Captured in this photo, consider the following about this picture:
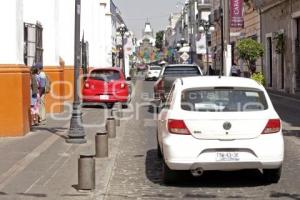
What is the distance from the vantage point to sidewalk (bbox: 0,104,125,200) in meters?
8.46

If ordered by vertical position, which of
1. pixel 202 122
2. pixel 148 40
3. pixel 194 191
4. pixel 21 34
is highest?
pixel 148 40

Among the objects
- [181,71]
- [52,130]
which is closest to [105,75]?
[181,71]

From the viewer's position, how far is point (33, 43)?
19.5m

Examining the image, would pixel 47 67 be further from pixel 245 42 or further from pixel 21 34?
pixel 245 42

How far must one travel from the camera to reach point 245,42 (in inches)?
1367

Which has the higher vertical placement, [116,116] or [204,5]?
[204,5]

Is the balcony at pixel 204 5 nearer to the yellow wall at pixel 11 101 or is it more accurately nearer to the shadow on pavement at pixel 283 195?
the yellow wall at pixel 11 101

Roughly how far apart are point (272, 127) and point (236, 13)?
34255 mm

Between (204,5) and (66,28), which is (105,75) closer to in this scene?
(66,28)

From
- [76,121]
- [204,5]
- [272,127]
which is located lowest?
[76,121]

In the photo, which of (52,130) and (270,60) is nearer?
(52,130)

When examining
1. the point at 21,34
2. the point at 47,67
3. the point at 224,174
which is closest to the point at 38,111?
the point at 21,34

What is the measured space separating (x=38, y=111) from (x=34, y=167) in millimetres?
6613

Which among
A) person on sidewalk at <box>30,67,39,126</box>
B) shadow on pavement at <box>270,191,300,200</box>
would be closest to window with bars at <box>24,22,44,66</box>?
person on sidewalk at <box>30,67,39,126</box>
